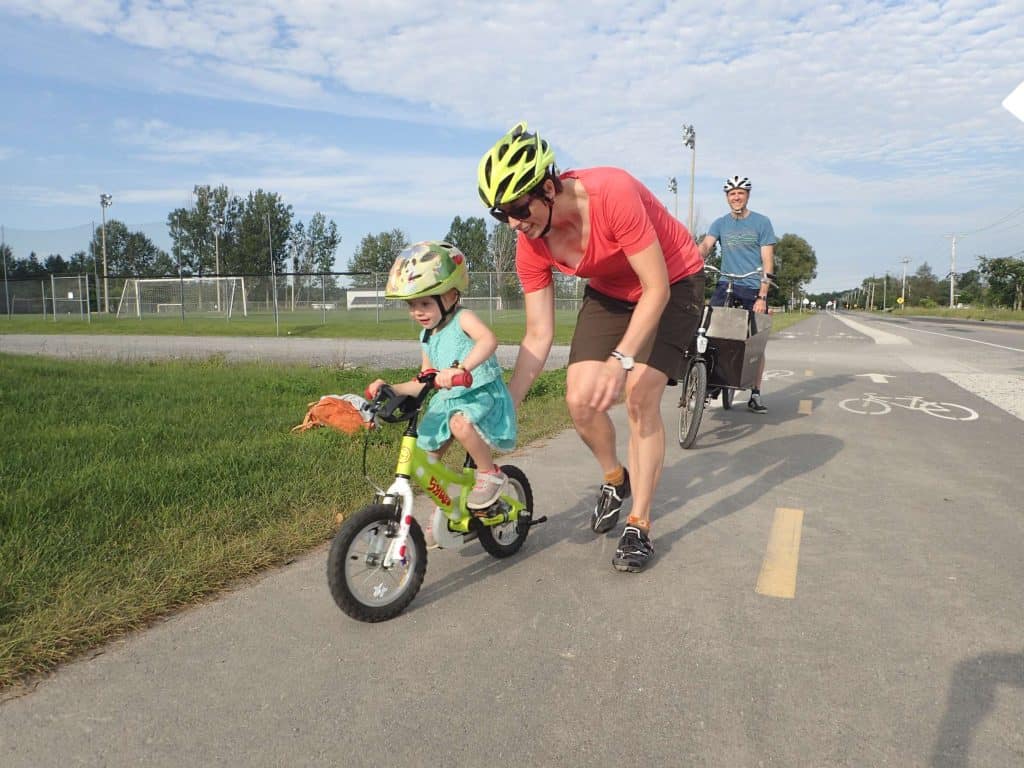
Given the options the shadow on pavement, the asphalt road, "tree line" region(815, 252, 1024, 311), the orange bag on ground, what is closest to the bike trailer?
the asphalt road

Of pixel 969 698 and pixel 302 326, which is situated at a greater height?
pixel 302 326

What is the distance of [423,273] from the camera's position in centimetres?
327

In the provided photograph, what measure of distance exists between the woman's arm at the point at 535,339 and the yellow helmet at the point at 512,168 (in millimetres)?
821

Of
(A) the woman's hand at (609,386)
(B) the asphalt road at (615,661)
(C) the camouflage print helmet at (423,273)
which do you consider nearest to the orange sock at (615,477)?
(B) the asphalt road at (615,661)

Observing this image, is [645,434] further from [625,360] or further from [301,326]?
[301,326]

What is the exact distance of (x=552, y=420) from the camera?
25.8 feet

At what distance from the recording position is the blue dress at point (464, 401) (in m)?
3.44

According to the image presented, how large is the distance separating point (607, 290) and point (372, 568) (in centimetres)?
188

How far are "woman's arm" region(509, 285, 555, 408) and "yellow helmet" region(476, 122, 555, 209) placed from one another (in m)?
0.82

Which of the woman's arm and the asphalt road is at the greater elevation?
the woman's arm

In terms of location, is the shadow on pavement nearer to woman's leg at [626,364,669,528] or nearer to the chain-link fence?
woman's leg at [626,364,669,528]

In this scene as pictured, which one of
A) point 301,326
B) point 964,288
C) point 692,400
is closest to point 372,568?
point 692,400

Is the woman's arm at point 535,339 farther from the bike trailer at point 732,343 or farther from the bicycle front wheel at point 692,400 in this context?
the bike trailer at point 732,343

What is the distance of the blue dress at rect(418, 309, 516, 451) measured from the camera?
→ 3.44 meters
